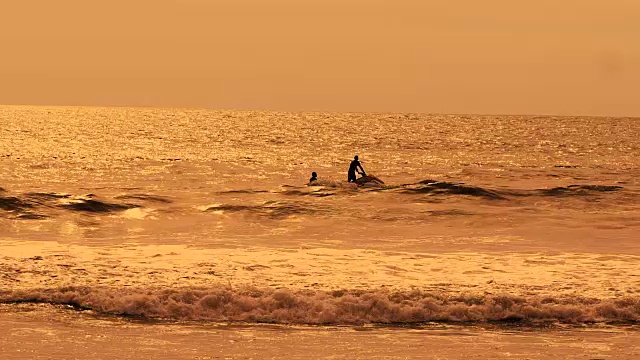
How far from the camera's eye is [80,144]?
363 ft

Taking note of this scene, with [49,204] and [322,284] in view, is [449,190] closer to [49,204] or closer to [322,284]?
[49,204]

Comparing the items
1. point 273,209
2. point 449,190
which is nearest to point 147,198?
point 273,209

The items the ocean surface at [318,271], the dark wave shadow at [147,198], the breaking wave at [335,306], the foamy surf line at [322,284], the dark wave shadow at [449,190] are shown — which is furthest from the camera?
the dark wave shadow at [449,190]

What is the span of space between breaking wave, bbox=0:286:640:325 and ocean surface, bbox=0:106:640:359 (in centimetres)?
4

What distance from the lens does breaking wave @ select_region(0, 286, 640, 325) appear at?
16.3m

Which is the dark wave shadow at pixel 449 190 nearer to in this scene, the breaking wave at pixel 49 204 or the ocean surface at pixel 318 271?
the ocean surface at pixel 318 271

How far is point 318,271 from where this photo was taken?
2097 cm

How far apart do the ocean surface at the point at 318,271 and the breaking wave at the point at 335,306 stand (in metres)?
0.04

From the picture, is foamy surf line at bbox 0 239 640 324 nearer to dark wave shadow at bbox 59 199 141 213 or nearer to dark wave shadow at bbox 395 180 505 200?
dark wave shadow at bbox 59 199 141 213

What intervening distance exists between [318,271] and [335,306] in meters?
4.31

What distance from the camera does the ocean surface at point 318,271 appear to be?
1473 centimetres

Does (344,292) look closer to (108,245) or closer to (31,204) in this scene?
(108,245)

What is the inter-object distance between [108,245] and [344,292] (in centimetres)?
1099

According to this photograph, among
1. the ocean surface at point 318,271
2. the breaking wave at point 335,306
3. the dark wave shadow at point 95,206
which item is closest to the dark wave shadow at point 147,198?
the ocean surface at point 318,271
